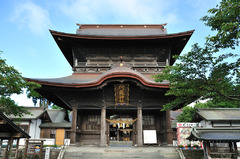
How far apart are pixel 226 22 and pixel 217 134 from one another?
576cm

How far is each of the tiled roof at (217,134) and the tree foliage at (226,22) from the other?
467 centimetres

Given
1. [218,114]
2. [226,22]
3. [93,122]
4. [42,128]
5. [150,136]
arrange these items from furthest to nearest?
[42,128]
[218,114]
[93,122]
[150,136]
[226,22]

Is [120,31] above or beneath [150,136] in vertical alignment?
above

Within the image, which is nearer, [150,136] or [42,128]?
[150,136]

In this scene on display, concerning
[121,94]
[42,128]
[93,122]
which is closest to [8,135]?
[121,94]

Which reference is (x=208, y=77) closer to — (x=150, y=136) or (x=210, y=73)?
(x=210, y=73)

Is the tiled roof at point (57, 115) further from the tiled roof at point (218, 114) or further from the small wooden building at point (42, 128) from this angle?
the tiled roof at point (218, 114)

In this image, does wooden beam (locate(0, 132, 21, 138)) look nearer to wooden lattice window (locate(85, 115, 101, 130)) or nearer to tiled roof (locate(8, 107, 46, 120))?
wooden lattice window (locate(85, 115, 101, 130))

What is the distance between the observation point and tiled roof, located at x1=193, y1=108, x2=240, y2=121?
1611cm

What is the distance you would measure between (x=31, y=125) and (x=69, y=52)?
29.8 feet

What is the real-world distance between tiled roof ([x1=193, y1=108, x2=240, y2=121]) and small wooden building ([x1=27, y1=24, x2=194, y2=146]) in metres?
4.58

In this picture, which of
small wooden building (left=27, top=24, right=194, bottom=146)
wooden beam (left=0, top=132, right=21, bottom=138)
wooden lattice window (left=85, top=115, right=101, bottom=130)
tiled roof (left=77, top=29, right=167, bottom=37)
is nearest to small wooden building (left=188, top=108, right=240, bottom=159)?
small wooden building (left=27, top=24, right=194, bottom=146)

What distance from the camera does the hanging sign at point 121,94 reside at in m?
13.9

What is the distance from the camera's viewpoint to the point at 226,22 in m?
7.24
